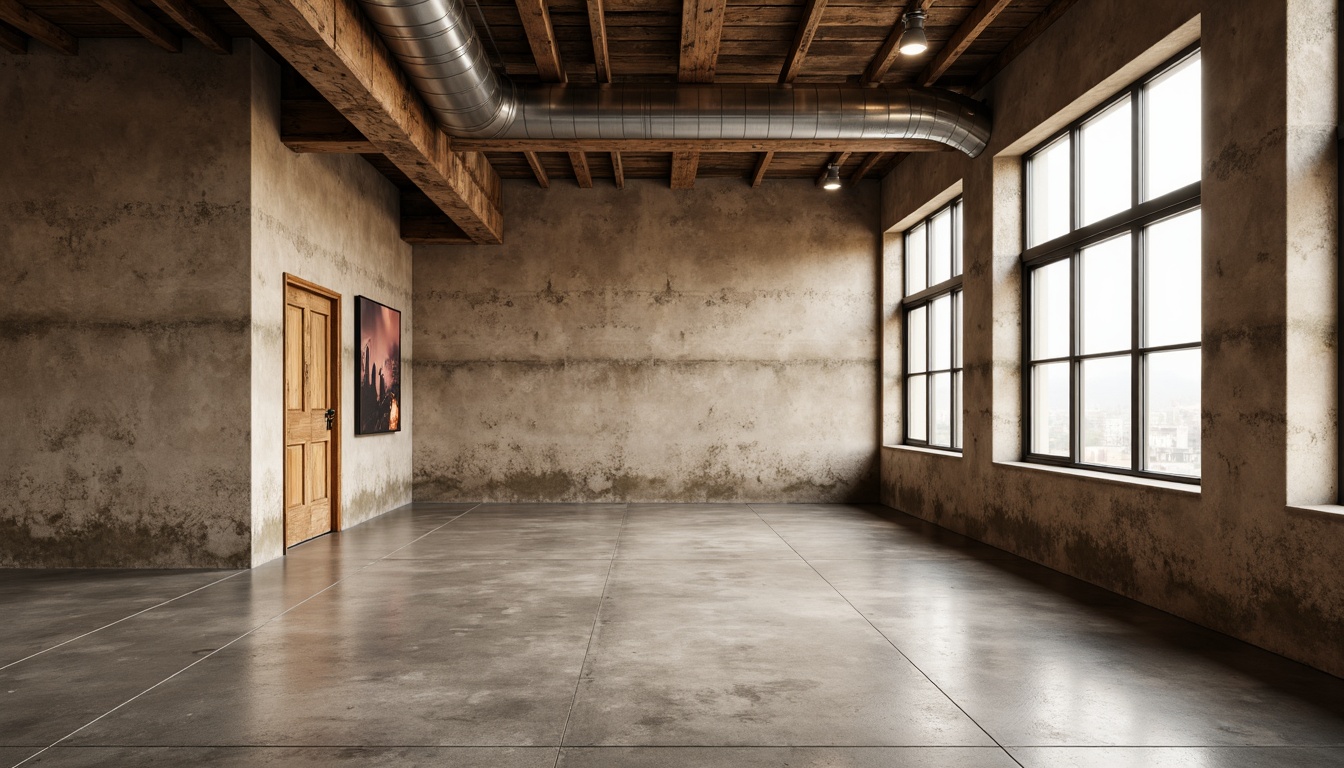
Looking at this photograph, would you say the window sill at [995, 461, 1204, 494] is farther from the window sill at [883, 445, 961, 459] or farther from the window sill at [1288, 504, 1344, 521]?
the window sill at [883, 445, 961, 459]

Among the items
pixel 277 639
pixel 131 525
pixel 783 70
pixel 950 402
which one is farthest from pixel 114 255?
pixel 950 402

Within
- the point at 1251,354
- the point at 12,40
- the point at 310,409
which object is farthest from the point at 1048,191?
the point at 12,40

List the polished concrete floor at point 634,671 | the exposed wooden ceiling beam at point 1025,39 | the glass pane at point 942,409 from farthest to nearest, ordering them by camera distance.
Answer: the glass pane at point 942,409 < the exposed wooden ceiling beam at point 1025,39 < the polished concrete floor at point 634,671

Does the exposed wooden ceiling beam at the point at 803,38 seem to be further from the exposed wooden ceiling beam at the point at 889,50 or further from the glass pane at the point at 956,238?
the glass pane at the point at 956,238

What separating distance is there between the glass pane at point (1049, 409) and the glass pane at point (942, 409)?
1.97 meters

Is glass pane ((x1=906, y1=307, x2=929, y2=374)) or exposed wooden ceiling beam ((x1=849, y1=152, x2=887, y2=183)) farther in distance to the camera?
glass pane ((x1=906, y1=307, x2=929, y2=374))

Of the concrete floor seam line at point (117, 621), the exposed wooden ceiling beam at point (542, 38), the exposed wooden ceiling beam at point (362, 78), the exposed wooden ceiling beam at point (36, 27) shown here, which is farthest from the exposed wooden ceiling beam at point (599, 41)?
the concrete floor seam line at point (117, 621)

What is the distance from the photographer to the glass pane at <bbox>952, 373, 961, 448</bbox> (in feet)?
29.8

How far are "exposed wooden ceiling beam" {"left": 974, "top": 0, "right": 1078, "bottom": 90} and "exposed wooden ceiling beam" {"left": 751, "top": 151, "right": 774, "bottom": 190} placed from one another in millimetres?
2612

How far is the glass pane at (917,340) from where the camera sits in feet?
33.9

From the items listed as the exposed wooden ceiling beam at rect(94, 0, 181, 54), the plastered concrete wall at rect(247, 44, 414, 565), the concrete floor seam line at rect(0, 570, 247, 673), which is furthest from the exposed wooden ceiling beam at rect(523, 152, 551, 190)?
the concrete floor seam line at rect(0, 570, 247, 673)

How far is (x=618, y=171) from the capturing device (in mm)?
10445

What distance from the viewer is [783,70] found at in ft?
24.6

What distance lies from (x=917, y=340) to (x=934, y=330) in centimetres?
65
